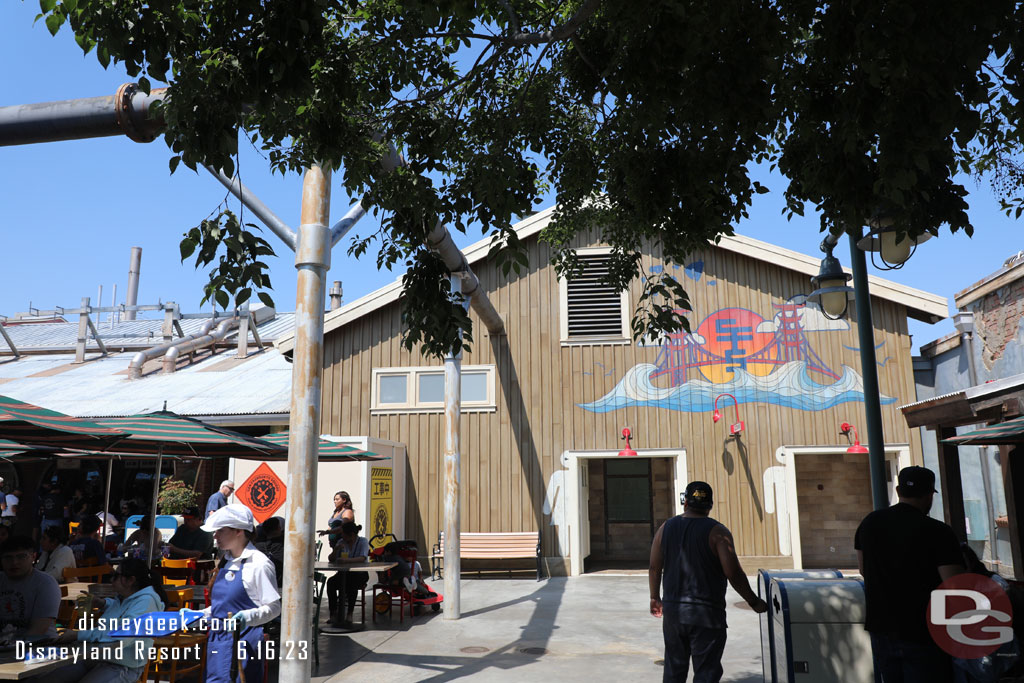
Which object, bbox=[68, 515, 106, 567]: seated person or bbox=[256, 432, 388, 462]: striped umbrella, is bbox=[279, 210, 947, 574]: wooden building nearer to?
bbox=[256, 432, 388, 462]: striped umbrella

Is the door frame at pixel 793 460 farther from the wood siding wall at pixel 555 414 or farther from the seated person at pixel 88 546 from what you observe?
the seated person at pixel 88 546

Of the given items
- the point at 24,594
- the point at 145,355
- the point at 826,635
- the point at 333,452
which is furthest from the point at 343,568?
the point at 145,355

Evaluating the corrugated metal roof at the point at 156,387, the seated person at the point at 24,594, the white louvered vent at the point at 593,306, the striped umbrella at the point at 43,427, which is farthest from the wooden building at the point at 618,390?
the seated person at the point at 24,594

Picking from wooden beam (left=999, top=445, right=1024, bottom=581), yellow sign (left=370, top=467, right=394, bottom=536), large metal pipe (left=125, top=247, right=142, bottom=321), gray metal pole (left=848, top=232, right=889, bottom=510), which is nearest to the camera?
gray metal pole (left=848, top=232, right=889, bottom=510)

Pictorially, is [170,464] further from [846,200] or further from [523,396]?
[846,200]

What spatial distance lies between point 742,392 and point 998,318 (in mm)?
4455

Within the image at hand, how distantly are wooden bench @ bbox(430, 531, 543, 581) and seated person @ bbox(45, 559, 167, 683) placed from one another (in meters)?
9.45

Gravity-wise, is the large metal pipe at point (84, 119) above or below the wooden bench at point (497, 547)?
above

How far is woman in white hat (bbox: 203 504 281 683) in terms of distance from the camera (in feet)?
15.4

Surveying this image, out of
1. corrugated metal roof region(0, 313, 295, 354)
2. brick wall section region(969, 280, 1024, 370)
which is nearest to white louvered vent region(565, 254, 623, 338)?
brick wall section region(969, 280, 1024, 370)

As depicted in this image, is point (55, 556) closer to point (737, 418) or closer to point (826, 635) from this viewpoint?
point (826, 635)

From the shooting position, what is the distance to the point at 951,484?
44.5 feet

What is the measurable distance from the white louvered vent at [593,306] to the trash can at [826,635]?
1053cm

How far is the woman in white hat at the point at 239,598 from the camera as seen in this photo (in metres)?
4.69
